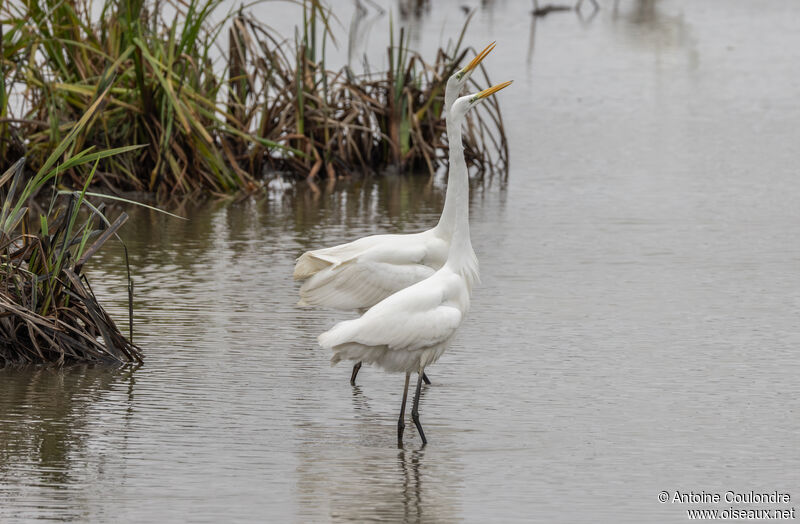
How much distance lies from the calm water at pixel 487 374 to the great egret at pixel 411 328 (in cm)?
33

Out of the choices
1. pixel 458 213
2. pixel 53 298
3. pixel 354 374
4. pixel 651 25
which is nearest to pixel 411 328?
pixel 458 213

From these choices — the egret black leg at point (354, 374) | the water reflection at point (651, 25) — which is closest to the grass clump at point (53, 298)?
the egret black leg at point (354, 374)

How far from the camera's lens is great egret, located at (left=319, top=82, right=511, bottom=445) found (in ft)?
18.8

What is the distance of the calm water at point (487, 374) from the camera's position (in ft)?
17.0

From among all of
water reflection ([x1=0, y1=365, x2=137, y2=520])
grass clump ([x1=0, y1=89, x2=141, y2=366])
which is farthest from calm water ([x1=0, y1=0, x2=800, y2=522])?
Answer: grass clump ([x1=0, y1=89, x2=141, y2=366])

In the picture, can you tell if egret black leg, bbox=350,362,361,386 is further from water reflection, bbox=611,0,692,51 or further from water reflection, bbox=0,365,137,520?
water reflection, bbox=611,0,692,51

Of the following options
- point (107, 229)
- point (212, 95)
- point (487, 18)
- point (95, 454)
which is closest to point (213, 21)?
point (487, 18)

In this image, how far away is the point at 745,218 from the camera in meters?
10.8

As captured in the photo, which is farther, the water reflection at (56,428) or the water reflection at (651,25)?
the water reflection at (651,25)

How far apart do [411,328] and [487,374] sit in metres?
1.20

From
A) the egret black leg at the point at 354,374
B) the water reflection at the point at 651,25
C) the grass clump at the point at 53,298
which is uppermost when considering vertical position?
the water reflection at the point at 651,25

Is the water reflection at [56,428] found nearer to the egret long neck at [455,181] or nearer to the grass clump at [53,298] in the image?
the grass clump at [53,298]

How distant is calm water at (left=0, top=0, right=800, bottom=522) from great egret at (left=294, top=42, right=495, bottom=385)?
0.37 meters

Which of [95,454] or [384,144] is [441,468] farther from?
[384,144]
